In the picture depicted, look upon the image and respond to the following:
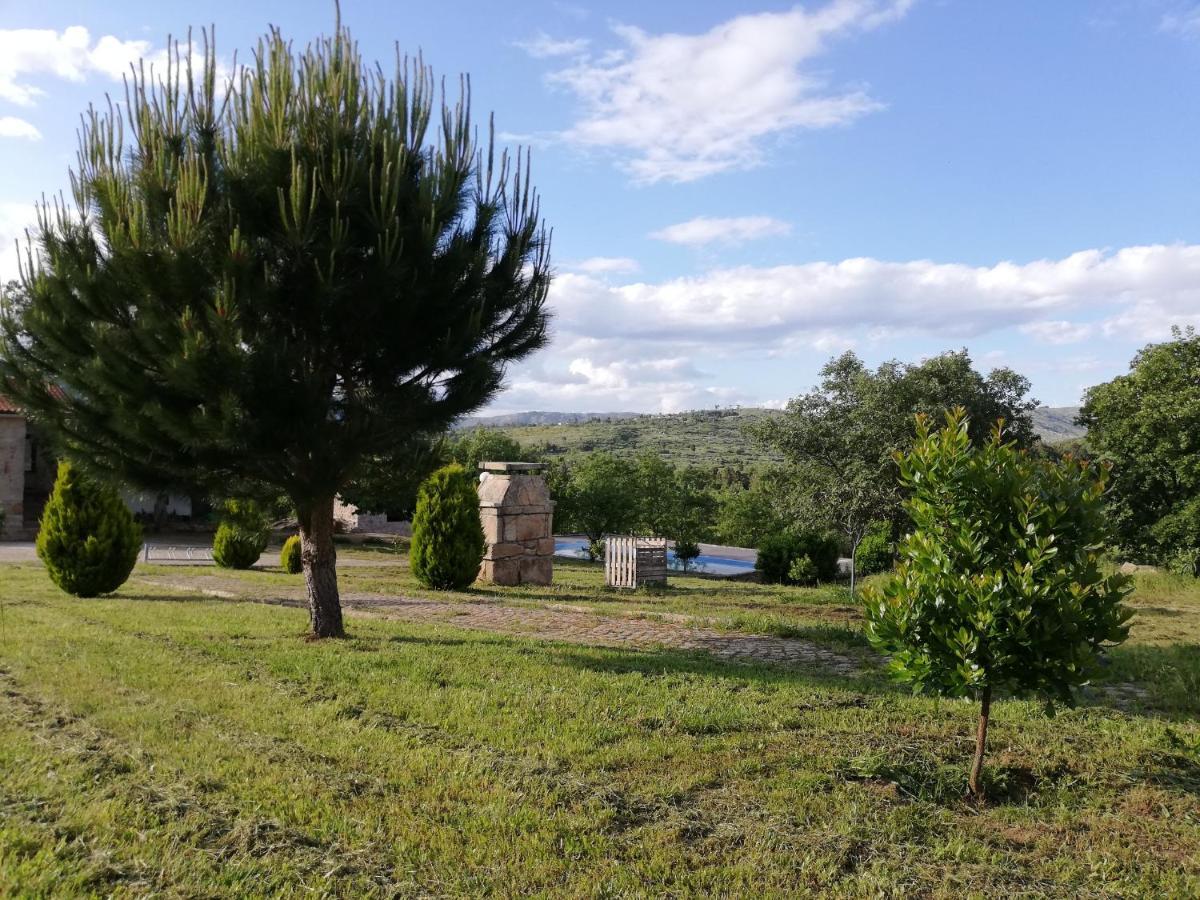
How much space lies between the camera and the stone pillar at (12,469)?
86.6 feet

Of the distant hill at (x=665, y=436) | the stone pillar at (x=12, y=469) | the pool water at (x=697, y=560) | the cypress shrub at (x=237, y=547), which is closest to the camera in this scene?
the cypress shrub at (x=237, y=547)

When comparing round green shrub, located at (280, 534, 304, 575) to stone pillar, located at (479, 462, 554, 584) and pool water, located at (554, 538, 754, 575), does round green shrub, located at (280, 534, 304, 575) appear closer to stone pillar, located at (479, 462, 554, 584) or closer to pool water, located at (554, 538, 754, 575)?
stone pillar, located at (479, 462, 554, 584)

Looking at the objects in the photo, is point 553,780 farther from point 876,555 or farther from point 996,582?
point 876,555

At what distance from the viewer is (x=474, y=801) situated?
13.5ft

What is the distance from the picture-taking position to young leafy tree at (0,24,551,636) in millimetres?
6961

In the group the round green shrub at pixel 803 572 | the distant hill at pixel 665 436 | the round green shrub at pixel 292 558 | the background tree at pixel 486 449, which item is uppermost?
the distant hill at pixel 665 436

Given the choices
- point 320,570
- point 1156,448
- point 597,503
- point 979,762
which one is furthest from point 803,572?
point 979,762

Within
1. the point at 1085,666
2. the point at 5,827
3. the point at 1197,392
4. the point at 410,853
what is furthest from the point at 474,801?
the point at 1197,392

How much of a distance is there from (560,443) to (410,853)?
91579 millimetres

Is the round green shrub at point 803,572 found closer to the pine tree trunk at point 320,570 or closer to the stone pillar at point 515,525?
the stone pillar at point 515,525

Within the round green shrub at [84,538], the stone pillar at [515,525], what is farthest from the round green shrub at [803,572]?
the round green shrub at [84,538]

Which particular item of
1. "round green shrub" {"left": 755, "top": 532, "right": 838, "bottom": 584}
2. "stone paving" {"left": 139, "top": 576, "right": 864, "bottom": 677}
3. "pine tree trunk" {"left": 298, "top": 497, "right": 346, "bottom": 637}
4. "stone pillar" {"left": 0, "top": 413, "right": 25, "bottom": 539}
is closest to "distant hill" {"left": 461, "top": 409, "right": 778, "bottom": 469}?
"stone pillar" {"left": 0, "top": 413, "right": 25, "bottom": 539}

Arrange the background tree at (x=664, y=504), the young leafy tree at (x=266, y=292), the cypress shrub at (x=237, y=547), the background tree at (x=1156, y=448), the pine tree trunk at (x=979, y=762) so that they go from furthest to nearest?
the background tree at (x=664, y=504), the background tree at (x=1156, y=448), the cypress shrub at (x=237, y=547), the young leafy tree at (x=266, y=292), the pine tree trunk at (x=979, y=762)

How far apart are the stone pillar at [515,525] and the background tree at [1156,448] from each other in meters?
16.1
